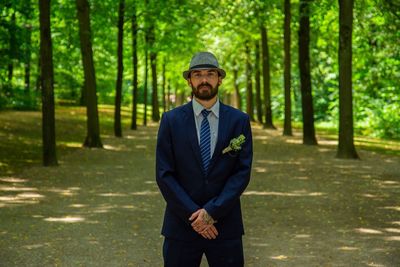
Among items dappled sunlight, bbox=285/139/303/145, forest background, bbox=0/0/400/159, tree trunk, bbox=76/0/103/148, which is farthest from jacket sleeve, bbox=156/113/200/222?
dappled sunlight, bbox=285/139/303/145

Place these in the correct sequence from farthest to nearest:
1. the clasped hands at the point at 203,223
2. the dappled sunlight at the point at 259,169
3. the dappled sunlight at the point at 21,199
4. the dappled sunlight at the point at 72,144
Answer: the dappled sunlight at the point at 72,144 < the dappled sunlight at the point at 259,169 < the dappled sunlight at the point at 21,199 < the clasped hands at the point at 203,223

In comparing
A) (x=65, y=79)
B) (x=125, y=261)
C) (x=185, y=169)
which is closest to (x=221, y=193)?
(x=185, y=169)

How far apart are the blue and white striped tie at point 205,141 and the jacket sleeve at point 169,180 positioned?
200mm

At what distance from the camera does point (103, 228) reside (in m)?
11.1

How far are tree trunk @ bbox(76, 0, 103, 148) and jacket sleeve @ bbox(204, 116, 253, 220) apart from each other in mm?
21497

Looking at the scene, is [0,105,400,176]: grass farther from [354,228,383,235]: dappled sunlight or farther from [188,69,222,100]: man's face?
[188,69,222,100]: man's face

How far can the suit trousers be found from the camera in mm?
4887

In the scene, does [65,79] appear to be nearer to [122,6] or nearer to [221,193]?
[122,6]

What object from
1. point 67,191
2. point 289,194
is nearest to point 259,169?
point 289,194

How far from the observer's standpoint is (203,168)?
4.88 meters

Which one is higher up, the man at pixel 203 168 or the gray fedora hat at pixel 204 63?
the gray fedora hat at pixel 204 63

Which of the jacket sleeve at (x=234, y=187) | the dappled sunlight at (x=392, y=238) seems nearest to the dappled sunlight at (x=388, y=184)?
the dappled sunlight at (x=392, y=238)

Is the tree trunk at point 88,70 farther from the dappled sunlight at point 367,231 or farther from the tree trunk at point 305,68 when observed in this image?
the dappled sunlight at point 367,231

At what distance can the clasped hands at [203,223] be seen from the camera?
4707 mm
